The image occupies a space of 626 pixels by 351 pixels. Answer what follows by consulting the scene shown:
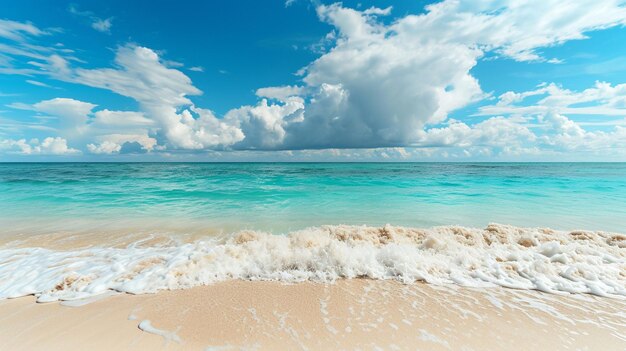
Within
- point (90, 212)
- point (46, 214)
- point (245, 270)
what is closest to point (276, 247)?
point (245, 270)

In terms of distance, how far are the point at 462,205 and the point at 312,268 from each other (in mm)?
12124

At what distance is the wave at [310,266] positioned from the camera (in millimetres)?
4488

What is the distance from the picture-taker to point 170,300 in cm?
398

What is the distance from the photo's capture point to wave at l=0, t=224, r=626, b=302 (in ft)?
14.7

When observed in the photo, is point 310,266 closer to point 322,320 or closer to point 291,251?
point 291,251

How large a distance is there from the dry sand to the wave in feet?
1.11

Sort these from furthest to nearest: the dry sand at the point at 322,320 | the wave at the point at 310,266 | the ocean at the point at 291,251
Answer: the ocean at the point at 291,251, the wave at the point at 310,266, the dry sand at the point at 322,320

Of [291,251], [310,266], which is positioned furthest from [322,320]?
[291,251]

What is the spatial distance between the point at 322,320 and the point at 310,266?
5.40ft

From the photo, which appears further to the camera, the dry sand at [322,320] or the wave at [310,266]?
the wave at [310,266]

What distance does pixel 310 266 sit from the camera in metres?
5.10

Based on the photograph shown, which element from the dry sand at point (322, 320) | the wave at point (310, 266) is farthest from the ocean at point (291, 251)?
the dry sand at point (322, 320)

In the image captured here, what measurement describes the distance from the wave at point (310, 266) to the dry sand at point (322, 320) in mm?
338

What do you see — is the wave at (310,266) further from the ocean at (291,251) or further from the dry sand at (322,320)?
the dry sand at (322,320)
